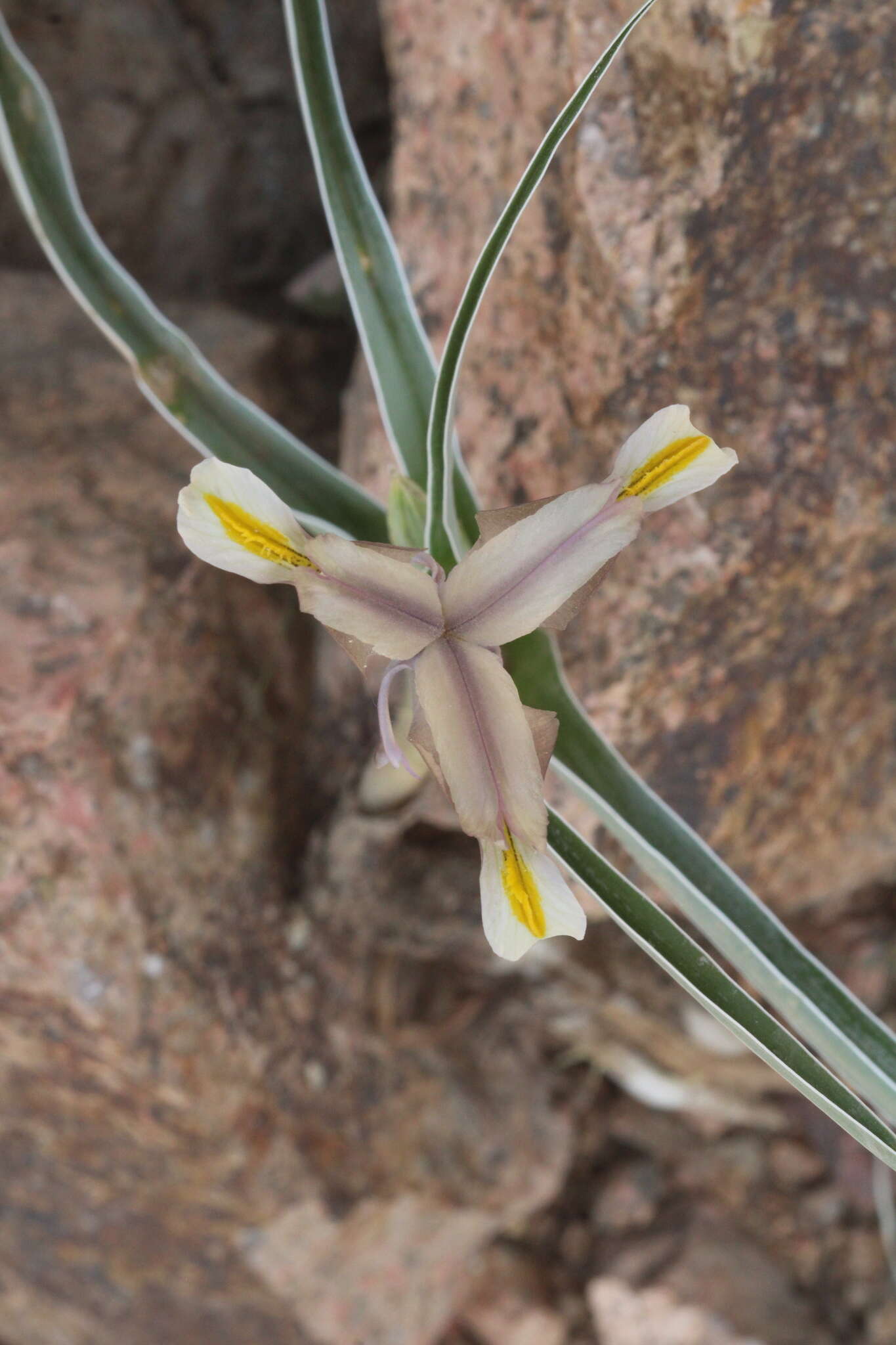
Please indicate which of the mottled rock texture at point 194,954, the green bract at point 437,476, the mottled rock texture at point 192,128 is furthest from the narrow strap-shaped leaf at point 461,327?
the mottled rock texture at point 192,128

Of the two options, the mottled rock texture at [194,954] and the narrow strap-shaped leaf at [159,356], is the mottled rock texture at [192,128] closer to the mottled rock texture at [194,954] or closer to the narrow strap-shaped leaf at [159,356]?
the mottled rock texture at [194,954]

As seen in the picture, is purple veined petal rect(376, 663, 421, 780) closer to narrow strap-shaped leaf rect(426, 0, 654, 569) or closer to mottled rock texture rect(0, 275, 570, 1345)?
narrow strap-shaped leaf rect(426, 0, 654, 569)

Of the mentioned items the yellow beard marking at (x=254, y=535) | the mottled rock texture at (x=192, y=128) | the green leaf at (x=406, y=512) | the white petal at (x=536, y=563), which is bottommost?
the white petal at (x=536, y=563)

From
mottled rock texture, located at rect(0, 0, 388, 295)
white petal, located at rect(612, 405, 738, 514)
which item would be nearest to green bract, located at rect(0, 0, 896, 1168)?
white petal, located at rect(612, 405, 738, 514)

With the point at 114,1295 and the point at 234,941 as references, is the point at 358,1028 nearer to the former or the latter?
the point at 234,941

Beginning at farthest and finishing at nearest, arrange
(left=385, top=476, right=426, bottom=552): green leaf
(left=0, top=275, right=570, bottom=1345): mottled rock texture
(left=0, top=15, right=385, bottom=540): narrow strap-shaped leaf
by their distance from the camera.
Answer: (left=0, top=275, right=570, bottom=1345): mottled rock texture, (left=0, top=15, right=385, bottom=540): narrow strap-shaped leaf, (left=385, top=476, right=426, bottom=552): green leaf
